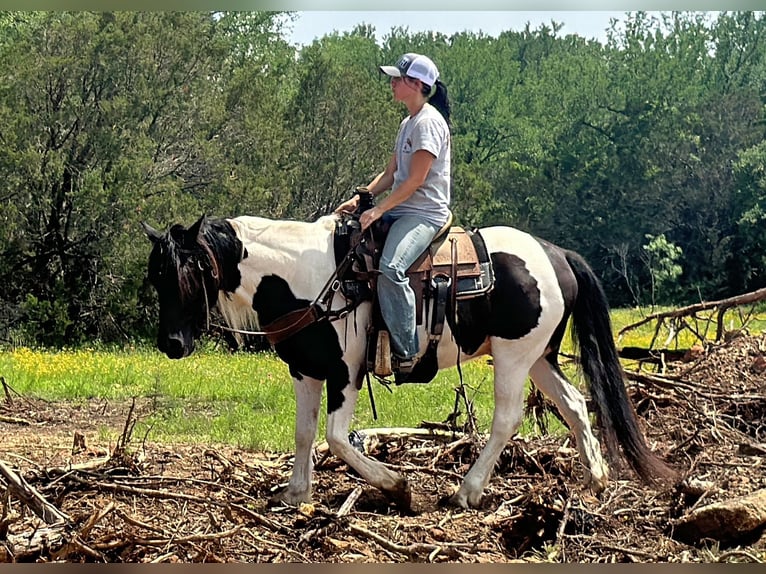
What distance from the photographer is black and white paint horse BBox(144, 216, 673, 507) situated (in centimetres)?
632

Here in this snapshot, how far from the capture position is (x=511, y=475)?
7438 mm

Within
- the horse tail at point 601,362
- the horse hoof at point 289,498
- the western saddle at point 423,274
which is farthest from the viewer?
the horse tail at point 601,362

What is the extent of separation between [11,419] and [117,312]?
14.4 m

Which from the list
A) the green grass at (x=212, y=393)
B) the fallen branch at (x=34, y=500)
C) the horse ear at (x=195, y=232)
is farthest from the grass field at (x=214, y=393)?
the fallen branch at (x=34, y=500)

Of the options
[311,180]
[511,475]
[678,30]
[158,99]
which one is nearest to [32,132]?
[158,99]

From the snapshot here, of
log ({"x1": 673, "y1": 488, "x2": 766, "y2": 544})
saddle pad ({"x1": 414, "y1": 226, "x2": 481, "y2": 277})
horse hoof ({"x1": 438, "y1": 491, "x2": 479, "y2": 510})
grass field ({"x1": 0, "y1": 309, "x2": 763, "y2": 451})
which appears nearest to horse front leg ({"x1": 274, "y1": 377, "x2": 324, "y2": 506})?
horse hoof ({"x1": 438, "y1": 491, "x2": 479, "y2": 510})

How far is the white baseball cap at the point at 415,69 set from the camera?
20.9ft

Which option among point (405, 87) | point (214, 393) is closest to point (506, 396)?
point (405, 87)

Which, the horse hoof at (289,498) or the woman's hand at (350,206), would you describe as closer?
the horse hoof at (289,498)

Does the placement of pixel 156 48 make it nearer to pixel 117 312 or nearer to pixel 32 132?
pixel 32 132

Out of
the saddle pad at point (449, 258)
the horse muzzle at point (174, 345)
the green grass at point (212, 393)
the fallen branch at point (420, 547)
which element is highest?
the saddle pad at point (449, 258)

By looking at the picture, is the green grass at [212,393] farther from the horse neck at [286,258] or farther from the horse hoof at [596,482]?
the horse neck at [286,258]

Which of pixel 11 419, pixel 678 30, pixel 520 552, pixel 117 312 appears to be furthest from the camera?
pixel 678 30

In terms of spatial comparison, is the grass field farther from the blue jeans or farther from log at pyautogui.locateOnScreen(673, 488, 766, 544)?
log at pyautogui.locateOnScreen(673, 488, 766, 544)
